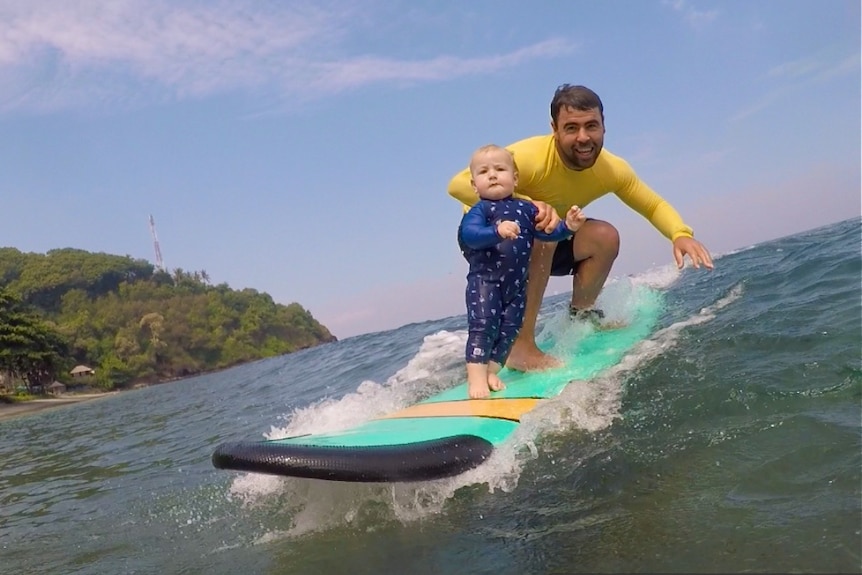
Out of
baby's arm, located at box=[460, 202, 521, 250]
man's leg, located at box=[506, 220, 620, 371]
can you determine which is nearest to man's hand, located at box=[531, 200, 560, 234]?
baby's arm, located at box=[460, 202, 521, 250]

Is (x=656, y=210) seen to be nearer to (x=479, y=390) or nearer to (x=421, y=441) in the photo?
(x=479, y=390)

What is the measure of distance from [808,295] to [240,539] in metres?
4.06

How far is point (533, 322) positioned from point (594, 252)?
2.75ft

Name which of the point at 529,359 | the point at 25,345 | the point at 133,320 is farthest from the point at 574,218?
the point at 133,320

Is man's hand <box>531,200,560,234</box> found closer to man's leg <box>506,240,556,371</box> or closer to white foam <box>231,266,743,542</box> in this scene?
man's leg <box>506,240,556,371</box>

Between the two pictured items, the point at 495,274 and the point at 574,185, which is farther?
the point at 574,185

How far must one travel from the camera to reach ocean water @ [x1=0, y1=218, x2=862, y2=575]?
1708 millimetres

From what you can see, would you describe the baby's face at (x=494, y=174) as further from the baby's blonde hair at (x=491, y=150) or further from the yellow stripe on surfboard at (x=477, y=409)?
the yellow stripe on surfboard at (x=477, y=409)

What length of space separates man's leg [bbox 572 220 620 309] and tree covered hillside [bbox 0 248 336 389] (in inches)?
1581

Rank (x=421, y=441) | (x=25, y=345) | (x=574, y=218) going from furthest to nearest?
(x=25, y=345), (x=574, y=218), (x=421, y=441)

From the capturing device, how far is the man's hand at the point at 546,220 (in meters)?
3.92

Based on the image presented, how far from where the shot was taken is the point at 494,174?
3.86 metres

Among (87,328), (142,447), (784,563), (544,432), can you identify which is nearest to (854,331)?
(544,432)

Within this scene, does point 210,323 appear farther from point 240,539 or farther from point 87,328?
point 240,539
